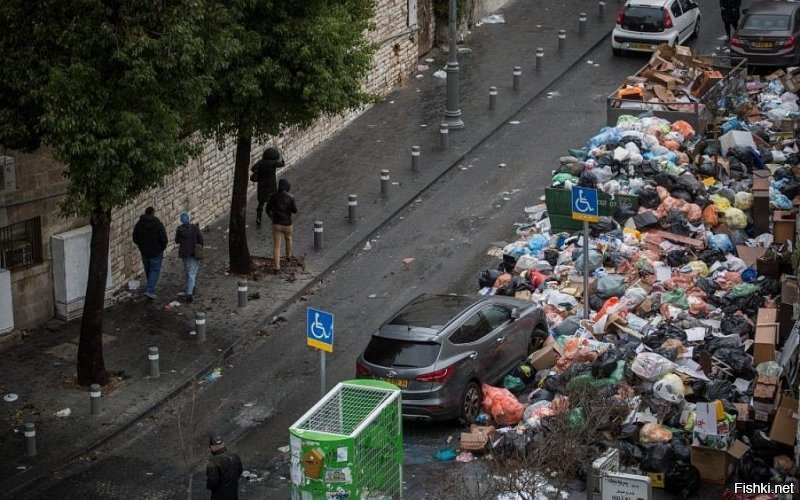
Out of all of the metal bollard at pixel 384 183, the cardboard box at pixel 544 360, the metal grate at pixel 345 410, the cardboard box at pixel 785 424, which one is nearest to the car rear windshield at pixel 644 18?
the metal bollard at pixel 384 183

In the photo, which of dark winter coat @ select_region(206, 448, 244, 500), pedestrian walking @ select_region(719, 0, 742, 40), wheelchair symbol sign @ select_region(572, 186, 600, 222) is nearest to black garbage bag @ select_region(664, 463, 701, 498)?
wheelchair symbol sign @ select_region(572, 186, 600, 222)

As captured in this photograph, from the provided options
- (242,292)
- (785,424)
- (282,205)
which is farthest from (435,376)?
(282,205)

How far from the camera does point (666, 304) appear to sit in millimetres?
19469

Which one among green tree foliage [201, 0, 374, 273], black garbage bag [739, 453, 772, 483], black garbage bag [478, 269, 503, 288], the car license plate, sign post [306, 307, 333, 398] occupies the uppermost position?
green tree foliage [201, 0, 374, 273]

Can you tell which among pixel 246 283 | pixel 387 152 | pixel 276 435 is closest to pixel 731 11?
pixel 387 152

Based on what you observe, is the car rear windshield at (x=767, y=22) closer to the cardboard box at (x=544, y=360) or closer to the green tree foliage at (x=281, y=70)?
the green tree foliage at (x=281, y=70)

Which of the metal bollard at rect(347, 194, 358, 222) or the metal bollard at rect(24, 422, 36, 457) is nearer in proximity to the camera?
the metal bollard at rect(24, 422, 36, 457)

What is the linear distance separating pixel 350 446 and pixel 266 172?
11.4 m

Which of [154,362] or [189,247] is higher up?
[189,247]

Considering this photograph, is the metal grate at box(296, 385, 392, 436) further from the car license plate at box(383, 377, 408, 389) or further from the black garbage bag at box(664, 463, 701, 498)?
the black garbage bag at box(664, 463, 701, 498)

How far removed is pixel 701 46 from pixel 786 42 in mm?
3399

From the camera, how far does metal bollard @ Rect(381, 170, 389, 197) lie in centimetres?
2598

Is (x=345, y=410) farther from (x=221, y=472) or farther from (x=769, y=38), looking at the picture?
(x=769, y=38)

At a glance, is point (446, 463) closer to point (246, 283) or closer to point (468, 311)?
point (468, 311)
